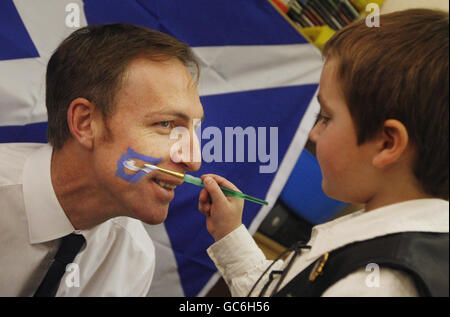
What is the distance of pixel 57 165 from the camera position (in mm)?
574

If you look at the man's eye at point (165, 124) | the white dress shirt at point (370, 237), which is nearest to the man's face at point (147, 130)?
the man's eye at point (165, 124)

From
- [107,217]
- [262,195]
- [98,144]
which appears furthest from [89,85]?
[262,195]

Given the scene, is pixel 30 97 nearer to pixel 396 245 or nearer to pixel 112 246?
pixel 112 246

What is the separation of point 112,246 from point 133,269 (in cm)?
5

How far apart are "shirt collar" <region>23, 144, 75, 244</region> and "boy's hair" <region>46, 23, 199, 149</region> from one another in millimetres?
47

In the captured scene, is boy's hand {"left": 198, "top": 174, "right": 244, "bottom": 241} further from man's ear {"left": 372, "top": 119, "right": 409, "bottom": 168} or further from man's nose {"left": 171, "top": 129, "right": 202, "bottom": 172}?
man's ear {"left": 372, "top": 119, "right": 409, "bottom": 168}

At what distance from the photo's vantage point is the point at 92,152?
21.6 inches

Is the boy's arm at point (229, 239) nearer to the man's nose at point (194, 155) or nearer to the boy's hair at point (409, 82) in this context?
the man's nose at point (194, 155)

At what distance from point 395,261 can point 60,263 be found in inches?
16.1

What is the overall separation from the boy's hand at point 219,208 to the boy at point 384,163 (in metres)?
0.10

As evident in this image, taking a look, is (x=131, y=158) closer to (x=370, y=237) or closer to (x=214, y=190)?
(x=214, y=190)

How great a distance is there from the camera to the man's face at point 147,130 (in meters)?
0.52

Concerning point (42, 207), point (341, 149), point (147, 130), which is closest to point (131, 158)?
point (147, 130)

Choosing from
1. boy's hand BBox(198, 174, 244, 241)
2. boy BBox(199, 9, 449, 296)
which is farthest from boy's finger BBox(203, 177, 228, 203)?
boy BBox(199, 9, 449, 296)
